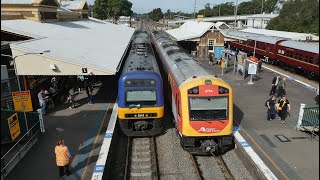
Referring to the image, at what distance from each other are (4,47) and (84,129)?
6.37 meters

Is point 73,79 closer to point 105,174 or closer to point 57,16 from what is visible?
point 57,16

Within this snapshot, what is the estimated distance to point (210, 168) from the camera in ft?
38.4

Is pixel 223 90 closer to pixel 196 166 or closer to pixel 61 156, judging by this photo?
pixel 196 166

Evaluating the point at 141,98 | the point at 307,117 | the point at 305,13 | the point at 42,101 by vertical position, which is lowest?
the point at 307,117

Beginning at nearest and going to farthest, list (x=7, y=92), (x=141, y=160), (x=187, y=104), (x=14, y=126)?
1. (x=187, y=104)
2. (x=14, y=126)
3. (x=141, y=160)
4. (x=7, y=92)

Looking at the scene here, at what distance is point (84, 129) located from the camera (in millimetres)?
14719

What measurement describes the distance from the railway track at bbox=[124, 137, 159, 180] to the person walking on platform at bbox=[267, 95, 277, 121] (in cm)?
640

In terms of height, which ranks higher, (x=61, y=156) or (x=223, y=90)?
(x=223, y=90)

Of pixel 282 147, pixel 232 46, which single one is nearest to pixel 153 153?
pixel 282 147

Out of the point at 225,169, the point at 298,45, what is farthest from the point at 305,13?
the point at 298,45

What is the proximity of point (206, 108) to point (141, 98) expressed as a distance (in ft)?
10.7

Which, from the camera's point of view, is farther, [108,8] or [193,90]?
[108,8]

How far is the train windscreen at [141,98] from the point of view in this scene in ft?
43.5

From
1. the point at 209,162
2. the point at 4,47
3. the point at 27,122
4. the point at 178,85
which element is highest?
the point at 4,47
